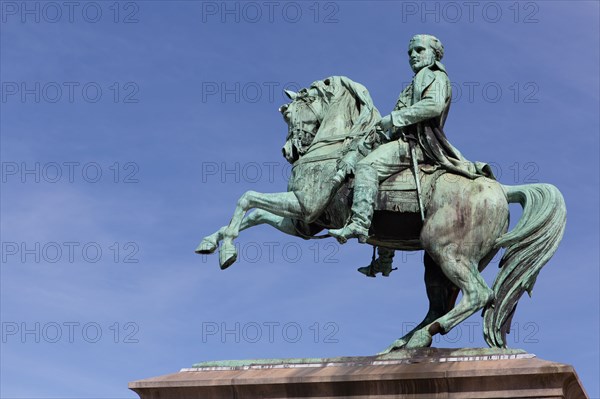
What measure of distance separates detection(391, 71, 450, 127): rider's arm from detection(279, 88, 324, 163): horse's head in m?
1.28

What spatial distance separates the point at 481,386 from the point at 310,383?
6.43 ft

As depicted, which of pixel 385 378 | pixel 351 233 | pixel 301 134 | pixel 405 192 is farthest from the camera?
pixel 301 134

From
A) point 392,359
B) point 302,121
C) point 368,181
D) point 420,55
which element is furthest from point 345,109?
point 392,359

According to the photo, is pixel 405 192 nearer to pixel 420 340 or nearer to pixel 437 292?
pixel 437 292

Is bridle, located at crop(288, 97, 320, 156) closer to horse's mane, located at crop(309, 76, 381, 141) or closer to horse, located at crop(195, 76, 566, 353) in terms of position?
horse, located at crop(195, 76, 566, 353)

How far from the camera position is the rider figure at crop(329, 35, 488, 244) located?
649 inches

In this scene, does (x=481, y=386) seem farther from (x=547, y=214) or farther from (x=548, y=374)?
(x=547, y=214)

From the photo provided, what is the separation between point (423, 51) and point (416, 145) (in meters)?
1.38

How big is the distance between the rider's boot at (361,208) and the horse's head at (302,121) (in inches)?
55.5

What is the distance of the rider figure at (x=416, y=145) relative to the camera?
16.5m

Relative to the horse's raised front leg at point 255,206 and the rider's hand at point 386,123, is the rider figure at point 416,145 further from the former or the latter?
the horse's raised front leg at point 255,206

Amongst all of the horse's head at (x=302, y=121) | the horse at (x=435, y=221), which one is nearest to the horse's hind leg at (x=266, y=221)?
the horse at (x=435, y=221)

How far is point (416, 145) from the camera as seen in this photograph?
55.8 ft

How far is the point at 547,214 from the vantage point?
1669 cm
